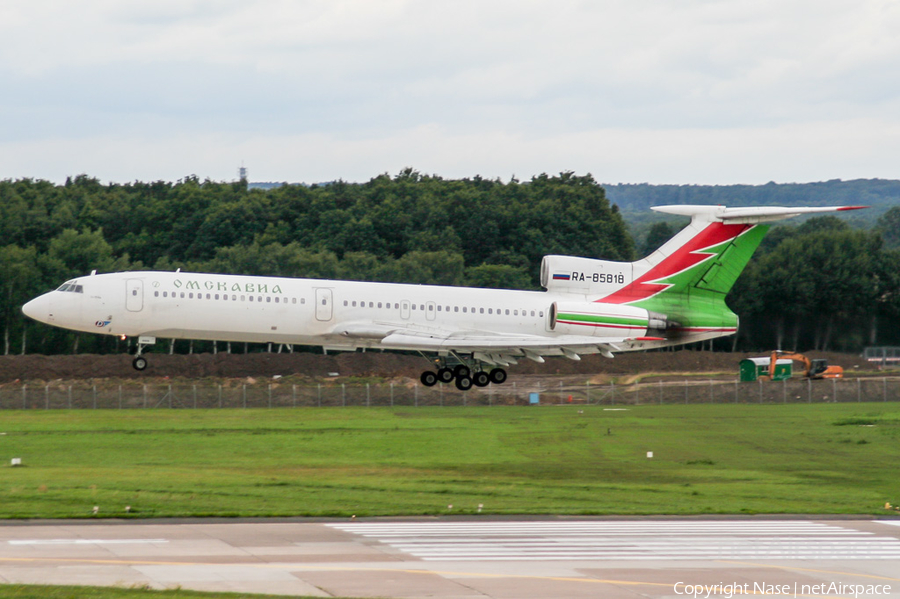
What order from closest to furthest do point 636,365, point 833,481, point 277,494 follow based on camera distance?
point 277,494 → point 833,481 → point 636,365

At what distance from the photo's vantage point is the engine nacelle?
40219 millimetres

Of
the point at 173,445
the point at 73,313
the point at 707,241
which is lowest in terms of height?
the point at 173,445

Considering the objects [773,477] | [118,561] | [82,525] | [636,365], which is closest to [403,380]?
[636,365]

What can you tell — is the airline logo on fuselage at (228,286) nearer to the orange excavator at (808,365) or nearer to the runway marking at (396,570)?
the runway marking at (396,570)

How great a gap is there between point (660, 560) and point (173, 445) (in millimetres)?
22637

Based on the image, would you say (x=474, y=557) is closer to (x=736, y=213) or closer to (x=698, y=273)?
(x=698, y=273)

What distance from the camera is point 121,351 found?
71250 mm

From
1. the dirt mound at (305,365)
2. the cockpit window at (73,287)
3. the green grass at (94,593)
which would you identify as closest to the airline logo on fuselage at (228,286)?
the cockpit window at (73,287)

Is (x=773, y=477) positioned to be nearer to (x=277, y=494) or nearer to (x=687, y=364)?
(x=277, y=494)

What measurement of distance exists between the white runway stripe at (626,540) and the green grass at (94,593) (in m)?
4.58

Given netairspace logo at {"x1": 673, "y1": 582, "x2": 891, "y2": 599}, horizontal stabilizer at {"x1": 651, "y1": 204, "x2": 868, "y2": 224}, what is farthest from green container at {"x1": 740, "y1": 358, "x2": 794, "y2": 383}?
netairspace logo at {"x1": 673, "y1": 582, "x2": 891, "y2": 599}

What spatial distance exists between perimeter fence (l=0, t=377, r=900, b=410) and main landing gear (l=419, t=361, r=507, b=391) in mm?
11084

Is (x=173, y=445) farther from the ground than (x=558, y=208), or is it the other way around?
(x=558, y=208)

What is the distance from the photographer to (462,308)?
40.3 m
